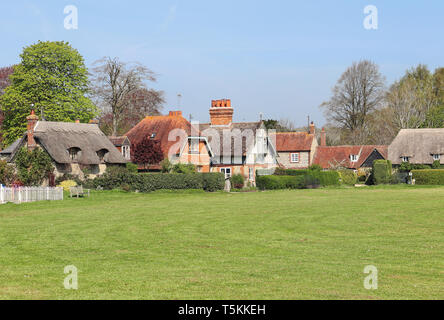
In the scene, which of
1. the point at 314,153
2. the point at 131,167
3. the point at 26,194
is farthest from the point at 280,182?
the point at 314,153

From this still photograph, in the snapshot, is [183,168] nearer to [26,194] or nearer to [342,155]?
[26,194]

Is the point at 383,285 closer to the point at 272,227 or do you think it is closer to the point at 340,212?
the point at 272,227

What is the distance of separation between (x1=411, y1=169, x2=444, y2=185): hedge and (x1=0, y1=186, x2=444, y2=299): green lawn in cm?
3615

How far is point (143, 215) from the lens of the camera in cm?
2852

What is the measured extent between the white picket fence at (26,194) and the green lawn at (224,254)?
666cm

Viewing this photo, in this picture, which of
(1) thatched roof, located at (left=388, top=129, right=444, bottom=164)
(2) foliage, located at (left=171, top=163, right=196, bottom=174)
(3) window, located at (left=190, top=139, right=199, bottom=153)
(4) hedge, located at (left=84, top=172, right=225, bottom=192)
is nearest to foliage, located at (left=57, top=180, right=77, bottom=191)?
(4) hedge, located at (left=84, top=172, right=225, bottom=192)

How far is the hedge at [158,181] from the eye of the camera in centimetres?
5025

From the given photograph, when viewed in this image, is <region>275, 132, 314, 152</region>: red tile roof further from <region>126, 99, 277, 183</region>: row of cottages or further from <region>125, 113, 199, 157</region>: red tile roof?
<region>125, 113, 199, 157</region>: red tile roof

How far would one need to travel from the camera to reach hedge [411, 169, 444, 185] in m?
64.1

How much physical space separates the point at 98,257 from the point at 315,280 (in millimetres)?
6096

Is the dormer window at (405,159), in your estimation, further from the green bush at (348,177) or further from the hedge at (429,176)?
the hedge at (429,176)

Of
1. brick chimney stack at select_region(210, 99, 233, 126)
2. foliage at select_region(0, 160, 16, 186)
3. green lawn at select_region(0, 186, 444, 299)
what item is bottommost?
green lawn at select_region(0, 186, 444, 299)

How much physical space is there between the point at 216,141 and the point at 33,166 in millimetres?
20497
